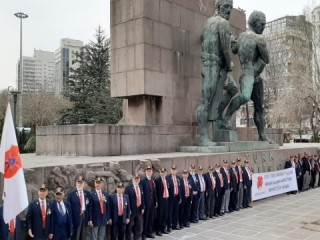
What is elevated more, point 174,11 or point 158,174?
point 174,11

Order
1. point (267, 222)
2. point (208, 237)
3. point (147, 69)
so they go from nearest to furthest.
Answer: point (208, 237) < point (267, 222) < point (147, 69)

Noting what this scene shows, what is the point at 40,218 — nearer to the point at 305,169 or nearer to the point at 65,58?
the point at 305,169

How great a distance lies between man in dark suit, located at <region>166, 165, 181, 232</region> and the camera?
7.68 meters

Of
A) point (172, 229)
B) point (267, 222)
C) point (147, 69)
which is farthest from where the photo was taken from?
point (147, 69)

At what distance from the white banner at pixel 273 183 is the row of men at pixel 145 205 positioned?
58cm

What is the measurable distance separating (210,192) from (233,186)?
1044mm

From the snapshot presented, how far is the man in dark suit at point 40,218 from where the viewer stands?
529cm

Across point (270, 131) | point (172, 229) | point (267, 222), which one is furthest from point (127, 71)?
point (270, 131)

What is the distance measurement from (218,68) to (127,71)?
2.86 metres

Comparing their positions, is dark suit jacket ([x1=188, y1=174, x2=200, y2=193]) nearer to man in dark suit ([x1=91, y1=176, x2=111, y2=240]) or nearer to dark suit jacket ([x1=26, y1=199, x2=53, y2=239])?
man in dark suit ([x1=91, y1=176, x2=111, y2=240])

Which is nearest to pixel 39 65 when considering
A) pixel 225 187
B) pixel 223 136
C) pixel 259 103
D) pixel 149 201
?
pixel 259 103

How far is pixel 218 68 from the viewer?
1110 cm

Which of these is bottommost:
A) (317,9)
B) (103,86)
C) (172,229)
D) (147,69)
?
(172,229)

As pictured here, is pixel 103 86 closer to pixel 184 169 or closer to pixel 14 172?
pixel 184 169
